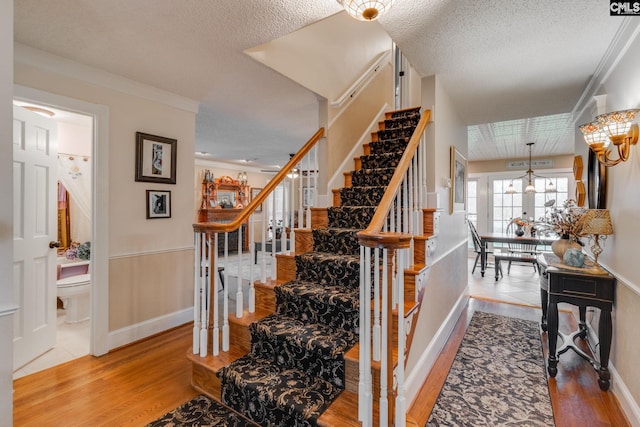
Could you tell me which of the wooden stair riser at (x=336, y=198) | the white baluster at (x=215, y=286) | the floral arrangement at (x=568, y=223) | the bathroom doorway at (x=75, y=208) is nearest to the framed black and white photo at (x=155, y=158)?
the bathroom doorway at (x=75, y=208)

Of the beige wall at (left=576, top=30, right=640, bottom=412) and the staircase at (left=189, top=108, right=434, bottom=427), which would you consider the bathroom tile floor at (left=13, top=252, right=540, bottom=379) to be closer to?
the staircase at (left=189, top=108, right=434, bottom=427)

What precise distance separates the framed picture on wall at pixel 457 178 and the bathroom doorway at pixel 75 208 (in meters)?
3.41

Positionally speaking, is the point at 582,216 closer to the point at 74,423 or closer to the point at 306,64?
the point at 306,64

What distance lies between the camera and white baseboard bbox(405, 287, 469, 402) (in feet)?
6.61

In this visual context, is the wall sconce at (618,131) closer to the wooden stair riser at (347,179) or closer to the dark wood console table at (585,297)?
the dark wood console table at (585,297)

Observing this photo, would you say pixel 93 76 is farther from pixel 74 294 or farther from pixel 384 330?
pixel 384 330

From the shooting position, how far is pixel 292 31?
2.05 m

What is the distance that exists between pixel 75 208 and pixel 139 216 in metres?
2.01

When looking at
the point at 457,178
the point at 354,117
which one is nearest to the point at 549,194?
the point at 457,178

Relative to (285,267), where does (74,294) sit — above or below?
below

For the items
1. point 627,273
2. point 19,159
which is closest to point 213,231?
point 19,159

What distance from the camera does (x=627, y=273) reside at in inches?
77.2

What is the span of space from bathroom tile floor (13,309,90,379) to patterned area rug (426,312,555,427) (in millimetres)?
2992

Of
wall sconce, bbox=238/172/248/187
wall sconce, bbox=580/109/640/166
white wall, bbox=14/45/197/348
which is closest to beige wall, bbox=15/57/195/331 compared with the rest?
white wall, bbox=14/45/197/348
